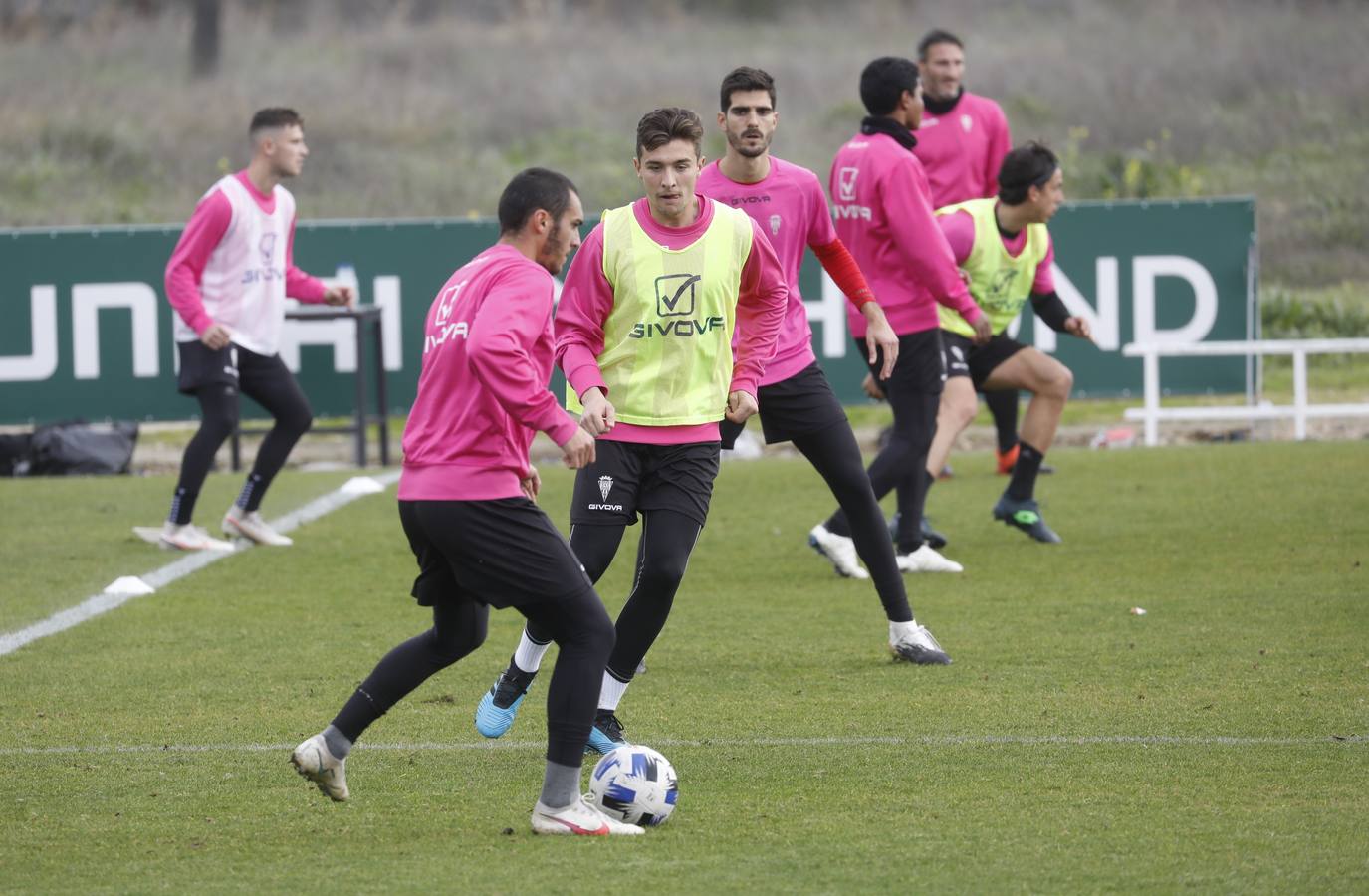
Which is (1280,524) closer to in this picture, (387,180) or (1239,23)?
(387,180)

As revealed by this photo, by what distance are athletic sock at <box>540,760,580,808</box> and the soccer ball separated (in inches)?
5.8

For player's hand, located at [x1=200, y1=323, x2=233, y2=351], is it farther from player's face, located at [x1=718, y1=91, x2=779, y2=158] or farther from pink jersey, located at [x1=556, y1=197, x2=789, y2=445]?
pink jersey, located at [x1=556, y1=197, x2=789, y2=445]

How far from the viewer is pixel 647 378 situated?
569cm

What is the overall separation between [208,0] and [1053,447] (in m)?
21.6

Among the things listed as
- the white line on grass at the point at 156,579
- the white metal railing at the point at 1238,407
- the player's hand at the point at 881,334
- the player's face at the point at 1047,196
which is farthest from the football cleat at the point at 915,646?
the white metal railing at the point at 1238,407

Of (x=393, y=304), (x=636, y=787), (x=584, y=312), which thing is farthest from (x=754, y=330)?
(x=393, y=304)

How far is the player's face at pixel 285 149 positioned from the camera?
32.5ft

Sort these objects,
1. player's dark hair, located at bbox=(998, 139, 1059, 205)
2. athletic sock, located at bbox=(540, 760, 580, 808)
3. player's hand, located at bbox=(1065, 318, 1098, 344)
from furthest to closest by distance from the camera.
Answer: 1. player's hand, located at bbox=(1065, 318, 1098, 344)
2. player's dark hair, located at bbox=(998, 139, 1059, 205)
3. athletic sock, located at bbox=(540, 760, 580, 808)

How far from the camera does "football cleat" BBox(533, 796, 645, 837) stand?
15.5 ft

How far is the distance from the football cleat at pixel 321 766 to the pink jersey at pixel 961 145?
7407mm

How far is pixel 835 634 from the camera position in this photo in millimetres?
7508

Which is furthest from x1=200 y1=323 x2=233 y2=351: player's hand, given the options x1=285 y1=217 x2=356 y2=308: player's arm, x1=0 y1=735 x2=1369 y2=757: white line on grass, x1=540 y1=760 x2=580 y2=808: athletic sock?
x1=540 y1=760 x2=580 y2=808: athletic sock

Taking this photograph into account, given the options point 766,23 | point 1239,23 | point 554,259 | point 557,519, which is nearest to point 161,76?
point 766,23

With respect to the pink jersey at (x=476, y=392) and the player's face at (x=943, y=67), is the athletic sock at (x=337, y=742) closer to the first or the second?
the pink jersey at (x=476, y=392)
